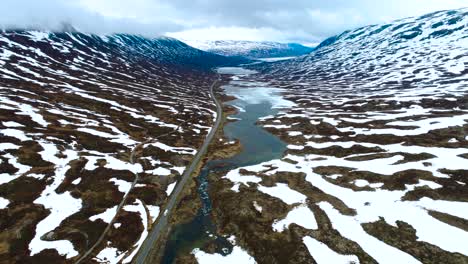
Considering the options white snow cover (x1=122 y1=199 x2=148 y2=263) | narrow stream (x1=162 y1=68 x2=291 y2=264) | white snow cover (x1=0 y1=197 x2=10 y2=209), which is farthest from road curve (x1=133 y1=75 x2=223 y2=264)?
white snow cover (x1=0 y1=197 x2=10 y2=209)

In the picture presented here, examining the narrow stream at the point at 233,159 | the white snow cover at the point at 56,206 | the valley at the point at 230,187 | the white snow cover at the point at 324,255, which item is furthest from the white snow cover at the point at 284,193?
the white snow cover at the point at 56,206

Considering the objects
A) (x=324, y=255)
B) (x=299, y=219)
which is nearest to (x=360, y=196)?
(x=299, y=219)

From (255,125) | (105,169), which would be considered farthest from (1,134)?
(255,125)

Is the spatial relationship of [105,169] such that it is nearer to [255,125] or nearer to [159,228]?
[159,228]

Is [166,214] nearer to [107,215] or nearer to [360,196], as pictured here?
[107,215]

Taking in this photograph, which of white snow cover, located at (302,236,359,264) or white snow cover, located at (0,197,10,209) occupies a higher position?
white snow cover, located at (302,236,359,264)

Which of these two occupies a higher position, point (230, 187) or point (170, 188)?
point (230, 187)

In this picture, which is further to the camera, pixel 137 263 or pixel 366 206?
pixel 366 206

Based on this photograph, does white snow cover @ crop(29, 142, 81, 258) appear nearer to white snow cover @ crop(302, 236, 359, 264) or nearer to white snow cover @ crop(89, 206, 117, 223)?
white snow cover @ crop(89, 206, 117, 223)

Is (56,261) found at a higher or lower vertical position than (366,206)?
lower
